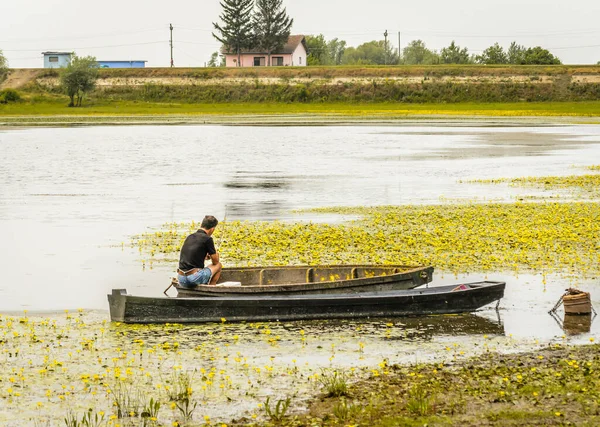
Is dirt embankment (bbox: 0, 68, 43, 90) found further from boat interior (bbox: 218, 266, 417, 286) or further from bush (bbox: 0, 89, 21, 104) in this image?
boat interior (bbox: 218, 266, 417, 286)

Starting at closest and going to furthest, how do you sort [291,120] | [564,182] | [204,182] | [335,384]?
1. [335,384]
2. [564,182]
3. [204,182]
4. [291,120]

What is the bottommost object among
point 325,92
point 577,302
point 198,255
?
point 577,302

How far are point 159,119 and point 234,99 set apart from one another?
31620mm

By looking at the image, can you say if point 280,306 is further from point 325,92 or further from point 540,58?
point 540,58

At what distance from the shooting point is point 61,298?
766 inches

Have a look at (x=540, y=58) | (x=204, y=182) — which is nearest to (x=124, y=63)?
(x=540, y=58)

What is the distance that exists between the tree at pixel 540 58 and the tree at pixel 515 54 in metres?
1.35

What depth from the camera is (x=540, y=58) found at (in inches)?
6604

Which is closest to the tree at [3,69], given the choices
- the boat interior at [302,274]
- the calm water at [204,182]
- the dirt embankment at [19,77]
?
the dirt embankment at [19,77]

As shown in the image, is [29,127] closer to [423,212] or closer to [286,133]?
[286,133]

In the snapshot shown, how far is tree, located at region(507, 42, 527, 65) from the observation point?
17352 cm

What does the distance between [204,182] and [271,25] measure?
416 ft

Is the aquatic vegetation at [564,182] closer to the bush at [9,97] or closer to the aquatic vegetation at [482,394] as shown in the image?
the aquatic vegetation at [482,394]

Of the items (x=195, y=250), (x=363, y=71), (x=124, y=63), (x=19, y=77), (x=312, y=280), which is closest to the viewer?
(x=195, y=250)
